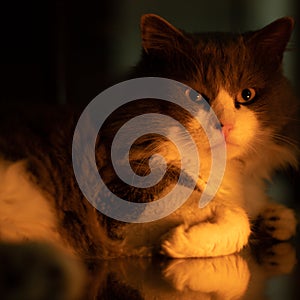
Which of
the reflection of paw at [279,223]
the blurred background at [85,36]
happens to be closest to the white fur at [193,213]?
the reflection of paw at [279,223]

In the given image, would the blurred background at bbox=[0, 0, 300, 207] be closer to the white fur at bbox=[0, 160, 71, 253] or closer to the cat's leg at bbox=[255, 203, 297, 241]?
the cat's leg at bbox=[255, 203, 297, 241]

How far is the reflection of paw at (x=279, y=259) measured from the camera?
57.2 inches

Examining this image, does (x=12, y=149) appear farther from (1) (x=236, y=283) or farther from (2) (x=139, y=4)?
(2) (x=139, y=4)

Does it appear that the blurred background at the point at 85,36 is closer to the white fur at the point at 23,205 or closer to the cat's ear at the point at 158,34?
the cat's ear at the point at 158,34

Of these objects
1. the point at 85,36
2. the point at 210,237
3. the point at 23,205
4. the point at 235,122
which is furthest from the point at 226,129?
the point at 85,36

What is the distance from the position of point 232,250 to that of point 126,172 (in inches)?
15.1

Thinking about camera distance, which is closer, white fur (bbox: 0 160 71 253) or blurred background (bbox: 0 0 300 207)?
white fur (bbox: 0 160 71 253)

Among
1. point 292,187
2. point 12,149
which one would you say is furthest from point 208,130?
point 292,187

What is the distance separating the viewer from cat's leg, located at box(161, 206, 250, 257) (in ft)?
4.81

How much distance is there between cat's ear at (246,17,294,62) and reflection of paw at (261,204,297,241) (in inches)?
20.0

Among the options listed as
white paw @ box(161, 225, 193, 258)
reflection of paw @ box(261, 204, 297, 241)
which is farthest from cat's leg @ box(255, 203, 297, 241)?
white paw @ box(161, 225, 193, 258)

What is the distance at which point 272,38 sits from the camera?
5.38 ft

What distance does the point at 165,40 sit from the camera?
160 cm

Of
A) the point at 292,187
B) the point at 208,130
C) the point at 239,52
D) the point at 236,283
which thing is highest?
the point at 239,52
